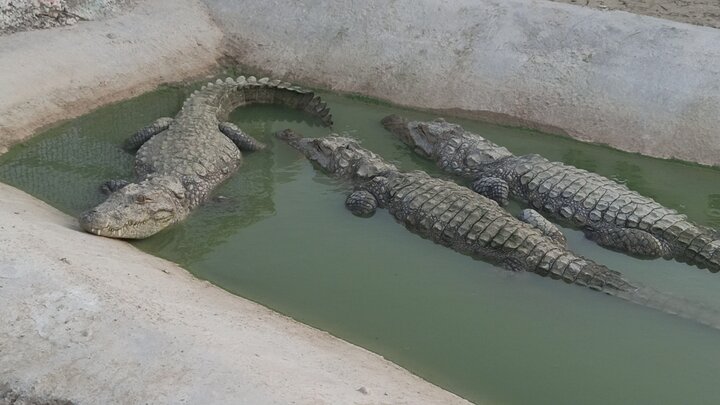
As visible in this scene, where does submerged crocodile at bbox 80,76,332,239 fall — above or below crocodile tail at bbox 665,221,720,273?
below

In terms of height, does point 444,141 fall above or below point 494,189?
above

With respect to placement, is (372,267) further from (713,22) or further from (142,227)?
(713,22)

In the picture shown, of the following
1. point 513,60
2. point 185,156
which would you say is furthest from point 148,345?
point 513,60

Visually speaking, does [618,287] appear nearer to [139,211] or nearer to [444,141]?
[444,141]

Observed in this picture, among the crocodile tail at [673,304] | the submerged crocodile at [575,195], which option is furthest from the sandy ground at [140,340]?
the submerged crocodile at [575,195]

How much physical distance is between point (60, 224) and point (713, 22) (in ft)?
28.8

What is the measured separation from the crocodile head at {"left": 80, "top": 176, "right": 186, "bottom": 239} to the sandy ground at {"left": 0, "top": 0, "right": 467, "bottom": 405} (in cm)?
16

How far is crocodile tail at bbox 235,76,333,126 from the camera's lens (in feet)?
30.0

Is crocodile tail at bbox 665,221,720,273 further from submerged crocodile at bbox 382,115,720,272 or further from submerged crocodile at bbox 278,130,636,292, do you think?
submerged crocodile at bbox 278,130,636,292

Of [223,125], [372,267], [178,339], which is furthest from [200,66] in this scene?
[178,339]

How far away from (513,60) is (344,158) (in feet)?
9.47

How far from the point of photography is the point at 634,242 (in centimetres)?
688

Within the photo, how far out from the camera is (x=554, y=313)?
19.8 ft

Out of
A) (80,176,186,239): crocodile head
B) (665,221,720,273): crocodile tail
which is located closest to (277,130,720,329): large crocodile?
(665,221,720,273): crocodile tail
